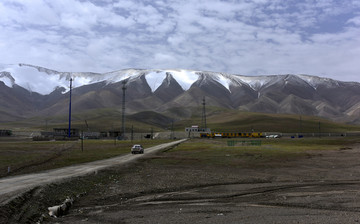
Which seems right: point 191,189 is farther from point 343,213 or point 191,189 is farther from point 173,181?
point 343,213

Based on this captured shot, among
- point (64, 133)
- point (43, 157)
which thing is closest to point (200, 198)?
point (43, 157)

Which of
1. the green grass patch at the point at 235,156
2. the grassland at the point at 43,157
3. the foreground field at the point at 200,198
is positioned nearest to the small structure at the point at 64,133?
the grassland at the point at 43,157

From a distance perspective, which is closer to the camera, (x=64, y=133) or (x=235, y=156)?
(x=235, y=156)

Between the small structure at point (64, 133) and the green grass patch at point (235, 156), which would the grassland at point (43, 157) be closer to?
the green grass patch at point (235, 156)

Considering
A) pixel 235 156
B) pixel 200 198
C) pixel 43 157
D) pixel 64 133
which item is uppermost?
pixel 64 133

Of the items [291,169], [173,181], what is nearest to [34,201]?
[173,181]

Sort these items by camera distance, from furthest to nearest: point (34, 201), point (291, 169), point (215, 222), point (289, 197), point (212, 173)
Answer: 1. point (291, 169)
2. point (212, 173)
3. point (289, 197)
4. point (34, 201)
5. point (215, 222)

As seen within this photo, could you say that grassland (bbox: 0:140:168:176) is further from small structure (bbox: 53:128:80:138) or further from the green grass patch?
small structure (bbox: 53:128:80:138)

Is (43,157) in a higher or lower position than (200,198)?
lower

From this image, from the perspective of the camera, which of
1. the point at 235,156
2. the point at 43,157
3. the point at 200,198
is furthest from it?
the point at 235,156

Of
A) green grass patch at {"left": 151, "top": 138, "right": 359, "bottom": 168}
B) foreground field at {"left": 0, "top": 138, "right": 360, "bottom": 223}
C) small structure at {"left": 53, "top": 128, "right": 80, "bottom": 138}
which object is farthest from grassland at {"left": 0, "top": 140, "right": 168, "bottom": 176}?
small structure at {"left": 53, "top": 128, "right": 80, "bottom": 138}

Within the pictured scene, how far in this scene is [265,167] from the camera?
138 feet

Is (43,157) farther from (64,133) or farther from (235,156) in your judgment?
(64,133)

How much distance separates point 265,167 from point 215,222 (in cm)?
2684
